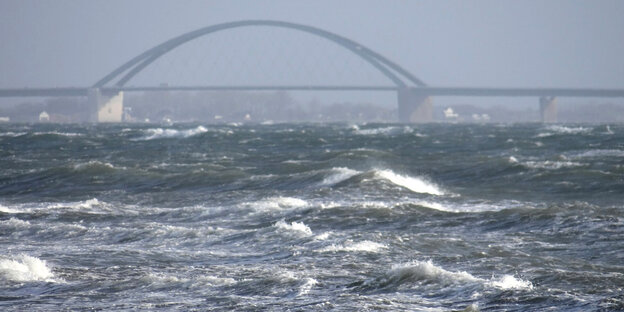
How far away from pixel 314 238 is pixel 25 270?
454 centimetres

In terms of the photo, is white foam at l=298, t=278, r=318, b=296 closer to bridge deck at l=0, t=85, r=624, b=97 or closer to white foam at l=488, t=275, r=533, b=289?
white foam at l=488, t=275, r=533, b=289

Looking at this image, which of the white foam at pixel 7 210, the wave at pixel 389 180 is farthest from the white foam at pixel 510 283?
the wave at pixel 389 180

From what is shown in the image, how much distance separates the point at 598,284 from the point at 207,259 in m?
5.22

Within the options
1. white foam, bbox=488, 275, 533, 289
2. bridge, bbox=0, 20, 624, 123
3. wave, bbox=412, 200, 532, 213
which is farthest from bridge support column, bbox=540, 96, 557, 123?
white foam, bbox=488, 275, 533, 289

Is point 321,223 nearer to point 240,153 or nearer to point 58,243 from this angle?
point 58,243

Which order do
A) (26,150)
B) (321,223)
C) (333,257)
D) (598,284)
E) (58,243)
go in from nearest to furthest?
(598,284)
(333,257)
(58,243)
(321,223)
(26,150)

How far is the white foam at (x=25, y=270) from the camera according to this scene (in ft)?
40.0

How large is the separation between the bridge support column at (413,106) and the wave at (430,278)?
425 ft

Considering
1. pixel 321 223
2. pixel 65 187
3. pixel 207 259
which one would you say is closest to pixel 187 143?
pixel 65 187

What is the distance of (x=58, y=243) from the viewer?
15.4 metres

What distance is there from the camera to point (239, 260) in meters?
13.5

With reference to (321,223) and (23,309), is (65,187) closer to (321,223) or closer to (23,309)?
(321,223)

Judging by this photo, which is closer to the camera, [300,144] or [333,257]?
[333,257]

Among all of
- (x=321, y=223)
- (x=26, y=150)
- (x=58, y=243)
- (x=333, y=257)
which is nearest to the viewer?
(x=333, y=257)
